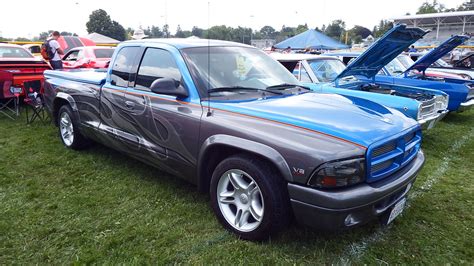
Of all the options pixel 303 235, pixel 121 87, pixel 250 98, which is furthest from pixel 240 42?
pixel 303 235

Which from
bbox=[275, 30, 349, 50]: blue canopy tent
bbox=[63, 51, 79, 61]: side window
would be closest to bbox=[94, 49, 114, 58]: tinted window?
bbox=[63, 51, 79, 61]: side window

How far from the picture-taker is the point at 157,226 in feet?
10.4

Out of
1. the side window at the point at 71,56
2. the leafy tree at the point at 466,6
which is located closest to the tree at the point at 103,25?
the side window at the point at 71,56

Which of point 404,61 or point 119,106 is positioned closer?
point 119,106

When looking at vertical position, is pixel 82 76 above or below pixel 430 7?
below

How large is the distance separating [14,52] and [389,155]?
10.1 m

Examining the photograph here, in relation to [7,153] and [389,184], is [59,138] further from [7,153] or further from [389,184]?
[389,184]

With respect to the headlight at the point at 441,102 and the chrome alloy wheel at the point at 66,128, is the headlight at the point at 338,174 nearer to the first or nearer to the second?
the chrome alloy wheel at the point at 66,128

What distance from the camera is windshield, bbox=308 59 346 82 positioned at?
646 cm

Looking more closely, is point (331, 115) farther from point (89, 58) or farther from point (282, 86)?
point (89, 58)

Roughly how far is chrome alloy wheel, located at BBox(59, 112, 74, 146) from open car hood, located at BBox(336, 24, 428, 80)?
4.41 m

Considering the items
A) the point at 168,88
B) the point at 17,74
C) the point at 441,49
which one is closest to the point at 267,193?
the point at 168,88

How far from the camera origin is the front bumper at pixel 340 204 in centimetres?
236

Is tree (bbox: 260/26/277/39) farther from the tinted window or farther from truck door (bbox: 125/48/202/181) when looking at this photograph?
the tinted window
